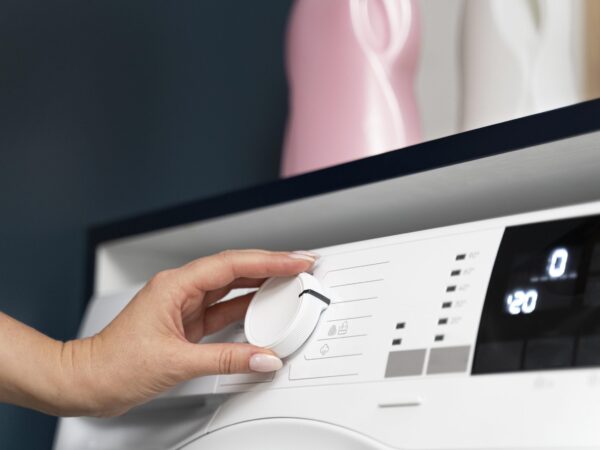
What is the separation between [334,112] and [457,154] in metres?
0.31

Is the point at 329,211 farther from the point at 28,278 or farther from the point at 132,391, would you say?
the point at 28,278

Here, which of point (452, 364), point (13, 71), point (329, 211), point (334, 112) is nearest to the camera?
point (452, 364)

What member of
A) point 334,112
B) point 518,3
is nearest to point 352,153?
point 334,112

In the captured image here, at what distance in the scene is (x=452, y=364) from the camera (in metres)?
0.59

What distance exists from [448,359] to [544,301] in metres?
0.08

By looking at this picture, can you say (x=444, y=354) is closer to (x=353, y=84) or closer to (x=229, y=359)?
(x=229, y=359)

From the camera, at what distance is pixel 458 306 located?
611mm

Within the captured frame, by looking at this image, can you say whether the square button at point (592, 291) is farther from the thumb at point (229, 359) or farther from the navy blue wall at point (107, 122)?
the navy blue wall at point (107, 122)

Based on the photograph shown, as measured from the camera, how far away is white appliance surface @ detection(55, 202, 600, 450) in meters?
0.54

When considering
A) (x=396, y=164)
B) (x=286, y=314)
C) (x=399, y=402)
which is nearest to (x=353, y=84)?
(x=396, y=164)

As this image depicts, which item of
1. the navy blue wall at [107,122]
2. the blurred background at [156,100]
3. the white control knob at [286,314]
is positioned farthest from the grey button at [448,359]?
the navy blue wall at [107,122]

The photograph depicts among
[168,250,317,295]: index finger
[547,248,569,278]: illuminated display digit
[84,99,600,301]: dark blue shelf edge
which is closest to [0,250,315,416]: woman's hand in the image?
[168,250,317,295]: index finger

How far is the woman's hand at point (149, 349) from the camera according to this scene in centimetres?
73

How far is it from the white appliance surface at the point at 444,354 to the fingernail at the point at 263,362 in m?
0.01
